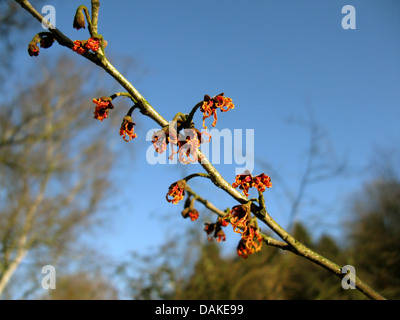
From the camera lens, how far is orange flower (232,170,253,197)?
1.48m

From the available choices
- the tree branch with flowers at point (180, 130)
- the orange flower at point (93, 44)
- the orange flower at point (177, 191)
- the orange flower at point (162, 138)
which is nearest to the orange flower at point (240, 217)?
the tree branch with flowers at point (180, 130)

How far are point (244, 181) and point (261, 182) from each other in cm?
8

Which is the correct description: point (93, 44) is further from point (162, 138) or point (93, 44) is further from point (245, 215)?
point (245, 215)

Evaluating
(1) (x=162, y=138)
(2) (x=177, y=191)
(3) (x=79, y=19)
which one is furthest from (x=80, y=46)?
(2) (x=177, y=191)

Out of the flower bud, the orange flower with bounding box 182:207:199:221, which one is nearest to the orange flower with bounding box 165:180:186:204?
the orange flower with bounding box 182:207:199:221

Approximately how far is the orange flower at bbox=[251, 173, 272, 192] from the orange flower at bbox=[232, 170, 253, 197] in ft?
0.07

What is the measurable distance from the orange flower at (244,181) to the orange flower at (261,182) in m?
0.02

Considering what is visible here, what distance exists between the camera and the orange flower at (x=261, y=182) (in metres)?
1.46

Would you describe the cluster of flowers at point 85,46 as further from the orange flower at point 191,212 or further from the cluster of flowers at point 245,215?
the orange flower at point 191,212

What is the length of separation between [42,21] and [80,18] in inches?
6.5

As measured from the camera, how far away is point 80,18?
137 centimetres

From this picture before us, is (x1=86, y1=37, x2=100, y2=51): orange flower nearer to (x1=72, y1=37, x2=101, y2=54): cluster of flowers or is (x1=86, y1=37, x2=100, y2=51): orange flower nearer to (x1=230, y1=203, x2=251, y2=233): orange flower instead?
(x1=72, y1=37, x2=101, y2=54): cluster of flowers

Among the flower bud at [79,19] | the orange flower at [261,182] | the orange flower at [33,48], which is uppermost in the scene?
the flower bud at [79,19]
